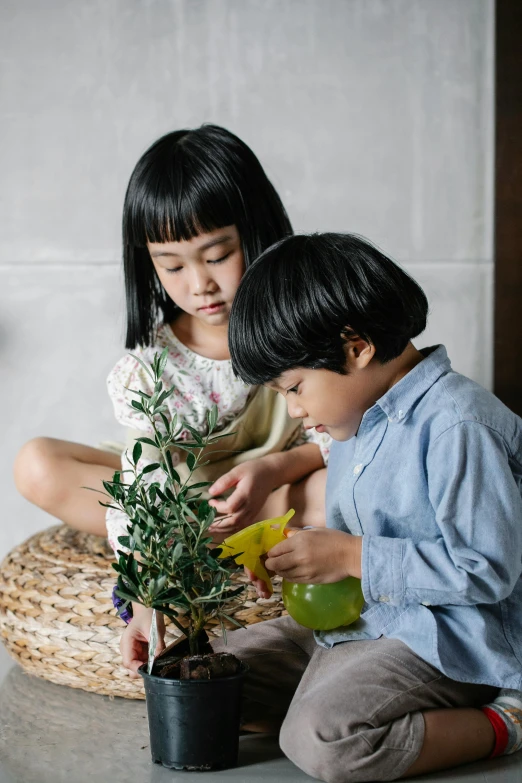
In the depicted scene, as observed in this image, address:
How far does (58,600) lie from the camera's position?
144 centimetres

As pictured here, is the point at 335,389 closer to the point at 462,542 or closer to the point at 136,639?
the point at 462,542

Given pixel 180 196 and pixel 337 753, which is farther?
pixel 180 196

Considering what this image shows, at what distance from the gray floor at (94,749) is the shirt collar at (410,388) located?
0.44 metres

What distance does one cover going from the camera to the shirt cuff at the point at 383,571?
1.09m

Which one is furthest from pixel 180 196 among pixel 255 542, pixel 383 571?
pixel 383 571

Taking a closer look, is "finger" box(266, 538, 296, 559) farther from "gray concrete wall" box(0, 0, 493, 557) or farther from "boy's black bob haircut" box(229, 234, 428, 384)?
"gray concrete wall" box(0, 0, 493, 557)

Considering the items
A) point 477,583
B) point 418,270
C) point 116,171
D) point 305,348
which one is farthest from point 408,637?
point 116,171

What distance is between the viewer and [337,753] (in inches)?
41.5

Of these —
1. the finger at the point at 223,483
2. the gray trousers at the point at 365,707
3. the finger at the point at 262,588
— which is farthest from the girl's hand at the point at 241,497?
the gray trousers at the point at 365,707

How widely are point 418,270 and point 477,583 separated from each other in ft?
4.26

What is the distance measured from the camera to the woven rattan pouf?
1.38 m

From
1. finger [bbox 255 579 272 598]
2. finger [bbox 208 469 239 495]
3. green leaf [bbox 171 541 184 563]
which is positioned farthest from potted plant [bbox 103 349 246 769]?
finger [bbox 208 469 239 495]

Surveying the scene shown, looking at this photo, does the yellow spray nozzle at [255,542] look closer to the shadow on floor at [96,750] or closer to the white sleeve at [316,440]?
the shadow on floor at [96,750]

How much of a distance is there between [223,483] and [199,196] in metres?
0.47
